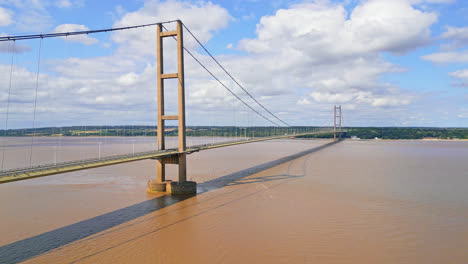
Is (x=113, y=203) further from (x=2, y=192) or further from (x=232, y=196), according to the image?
(x=2, y=192)

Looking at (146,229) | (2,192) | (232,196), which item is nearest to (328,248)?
(146,229)

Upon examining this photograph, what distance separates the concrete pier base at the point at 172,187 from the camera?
14180 millimetres

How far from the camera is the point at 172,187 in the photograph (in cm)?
1422

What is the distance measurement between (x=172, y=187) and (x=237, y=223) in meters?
5.04

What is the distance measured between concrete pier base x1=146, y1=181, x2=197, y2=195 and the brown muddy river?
1.79ft

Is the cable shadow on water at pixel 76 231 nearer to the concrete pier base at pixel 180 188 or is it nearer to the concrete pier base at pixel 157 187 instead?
the concrete pier base at pixel 180 188

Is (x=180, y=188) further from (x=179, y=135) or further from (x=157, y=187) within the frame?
(x=179, y=135)

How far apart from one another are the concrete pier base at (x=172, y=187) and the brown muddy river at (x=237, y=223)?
1.79ft

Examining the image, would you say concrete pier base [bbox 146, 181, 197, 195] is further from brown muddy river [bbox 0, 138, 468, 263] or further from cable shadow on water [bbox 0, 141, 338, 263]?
brown muddy river [bbox 0, 138, 468, 263]

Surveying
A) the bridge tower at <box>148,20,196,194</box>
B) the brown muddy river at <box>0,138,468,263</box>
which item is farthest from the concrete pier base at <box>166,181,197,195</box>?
the brown muddy river at <box>0,138,468,263</box>

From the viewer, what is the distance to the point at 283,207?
1233 cm

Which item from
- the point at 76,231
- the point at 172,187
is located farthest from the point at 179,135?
the point at 76,231

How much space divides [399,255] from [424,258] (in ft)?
1.89

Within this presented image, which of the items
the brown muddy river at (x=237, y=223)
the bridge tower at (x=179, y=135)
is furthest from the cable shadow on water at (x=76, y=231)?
the bridge tower at (x=179, y=135)
